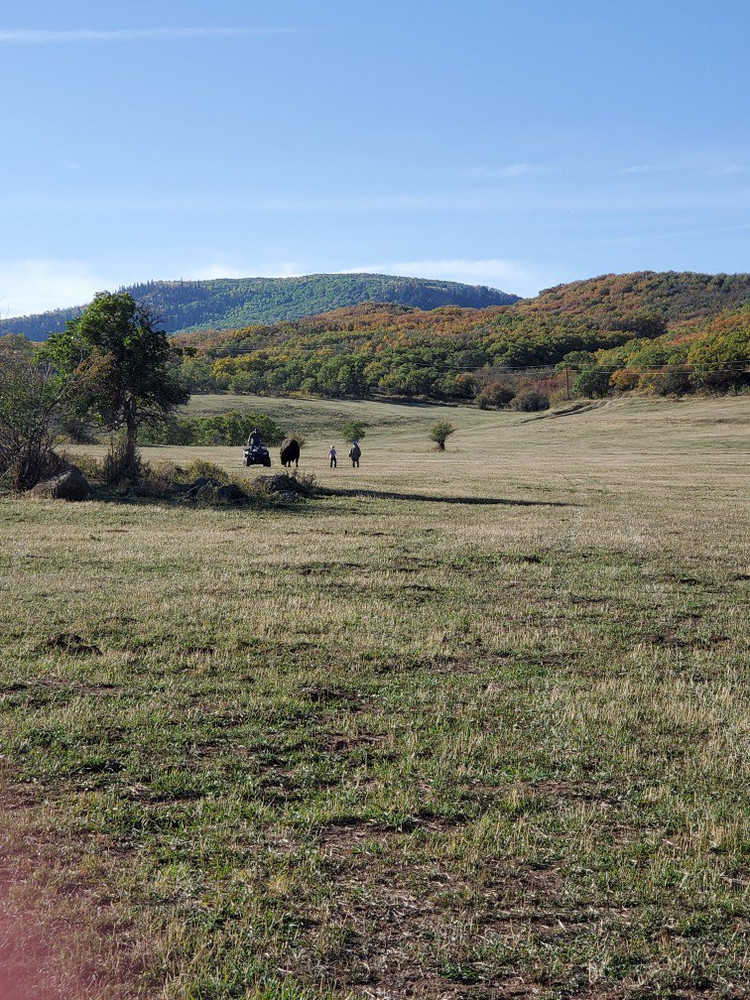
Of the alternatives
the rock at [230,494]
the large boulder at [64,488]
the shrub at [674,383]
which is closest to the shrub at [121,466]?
the large boulder at [64,488]

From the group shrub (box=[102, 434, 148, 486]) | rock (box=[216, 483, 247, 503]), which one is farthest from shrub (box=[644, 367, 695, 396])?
rock (box=[216, 483, 247, 503])

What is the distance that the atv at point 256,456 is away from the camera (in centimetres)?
4853

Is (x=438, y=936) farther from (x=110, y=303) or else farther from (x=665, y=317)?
(x=665, y=317)

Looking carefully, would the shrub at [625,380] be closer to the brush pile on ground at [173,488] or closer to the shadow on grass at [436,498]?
the shadow on grass at [436,498]

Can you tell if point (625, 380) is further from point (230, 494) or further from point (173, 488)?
point (230, 494)

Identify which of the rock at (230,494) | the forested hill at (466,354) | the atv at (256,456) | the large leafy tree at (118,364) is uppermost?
the forested hill at (466,354)

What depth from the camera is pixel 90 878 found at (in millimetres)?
5160

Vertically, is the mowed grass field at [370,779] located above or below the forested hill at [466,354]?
below

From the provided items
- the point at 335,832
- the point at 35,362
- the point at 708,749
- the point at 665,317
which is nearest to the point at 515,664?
the point at 708,749

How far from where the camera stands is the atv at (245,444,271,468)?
4853 centimetres

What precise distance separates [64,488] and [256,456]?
2235 cm

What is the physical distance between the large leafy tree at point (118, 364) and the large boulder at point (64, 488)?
436 centimetres

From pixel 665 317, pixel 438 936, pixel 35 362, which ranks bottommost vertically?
pixel 438 936

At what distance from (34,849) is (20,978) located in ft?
4.38
